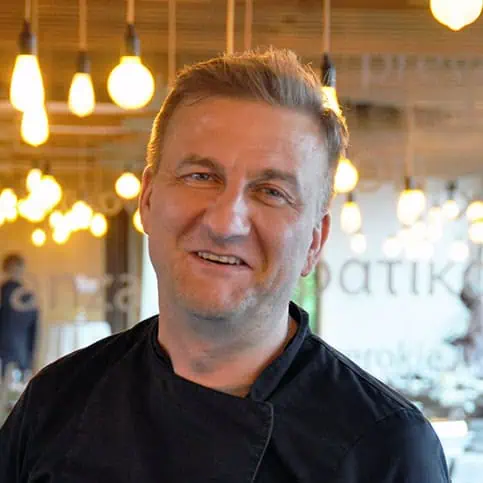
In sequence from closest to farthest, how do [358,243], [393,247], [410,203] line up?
[410,203]
[358,243]
[393,247]

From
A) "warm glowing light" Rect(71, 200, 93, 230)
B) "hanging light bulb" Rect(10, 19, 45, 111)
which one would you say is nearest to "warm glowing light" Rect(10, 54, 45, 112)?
"hanging light bulb" Rect(10, 19, 45, 111)

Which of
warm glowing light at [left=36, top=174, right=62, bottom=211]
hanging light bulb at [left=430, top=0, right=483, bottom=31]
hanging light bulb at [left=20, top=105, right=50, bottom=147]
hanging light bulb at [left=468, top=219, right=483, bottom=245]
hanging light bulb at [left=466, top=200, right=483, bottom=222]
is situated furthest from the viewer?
hanging light bulb at [left=466, top=200, right=483, bottom=222]

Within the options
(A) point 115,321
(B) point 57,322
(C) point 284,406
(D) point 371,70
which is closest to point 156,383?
(C) point 284,406

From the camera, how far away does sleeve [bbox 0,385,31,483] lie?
121 centimetres

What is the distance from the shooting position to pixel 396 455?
40.4 inches

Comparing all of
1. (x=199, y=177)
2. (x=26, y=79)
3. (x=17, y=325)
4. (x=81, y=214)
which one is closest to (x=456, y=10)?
(x=199, y=177)

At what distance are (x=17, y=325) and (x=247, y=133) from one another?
247 inches

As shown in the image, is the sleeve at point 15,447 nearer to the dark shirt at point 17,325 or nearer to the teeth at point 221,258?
the teeth at point 221,258

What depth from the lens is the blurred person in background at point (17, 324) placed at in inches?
274

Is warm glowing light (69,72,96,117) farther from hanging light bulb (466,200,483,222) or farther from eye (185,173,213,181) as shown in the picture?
hanging light bulb (466,200,483,222)

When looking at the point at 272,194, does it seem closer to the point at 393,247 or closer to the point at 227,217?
the point at 227,217

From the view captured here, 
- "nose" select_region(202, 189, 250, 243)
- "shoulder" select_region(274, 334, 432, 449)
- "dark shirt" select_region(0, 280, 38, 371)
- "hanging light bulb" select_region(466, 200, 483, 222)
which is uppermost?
"nose" select_region(202, 189, 250, 243)

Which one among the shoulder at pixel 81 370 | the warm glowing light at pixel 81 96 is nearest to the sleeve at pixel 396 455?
the shoulder at pixel 81 370

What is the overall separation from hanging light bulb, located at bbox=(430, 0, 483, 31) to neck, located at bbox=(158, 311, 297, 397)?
87 cm
